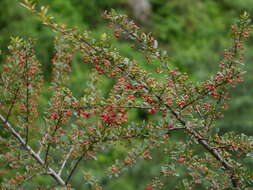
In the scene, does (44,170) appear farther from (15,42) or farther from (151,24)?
(151,24)

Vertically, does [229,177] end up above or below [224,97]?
below

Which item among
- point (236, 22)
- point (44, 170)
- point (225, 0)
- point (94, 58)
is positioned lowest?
point (44, 170)

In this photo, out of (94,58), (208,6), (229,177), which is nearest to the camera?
(94,58)

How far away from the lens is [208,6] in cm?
1264

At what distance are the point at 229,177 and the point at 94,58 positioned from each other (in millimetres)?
949

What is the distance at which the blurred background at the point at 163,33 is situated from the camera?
22.6ft

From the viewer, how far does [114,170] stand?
100 inches

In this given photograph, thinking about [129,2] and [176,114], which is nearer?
[176,114]

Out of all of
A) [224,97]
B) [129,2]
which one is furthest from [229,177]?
[129,2]

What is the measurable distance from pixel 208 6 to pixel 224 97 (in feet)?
35.1

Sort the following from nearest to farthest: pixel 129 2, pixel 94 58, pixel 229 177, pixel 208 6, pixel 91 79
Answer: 1. pixel 94 58
2. pixel 229 177
3. pixel 91 79
4. pixel 129 2
5. pixel 208 6

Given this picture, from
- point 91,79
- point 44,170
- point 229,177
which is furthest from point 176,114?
point 91,79

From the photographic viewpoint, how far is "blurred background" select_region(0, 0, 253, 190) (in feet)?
22.6

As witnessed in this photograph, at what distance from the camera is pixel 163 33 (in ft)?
38.0
